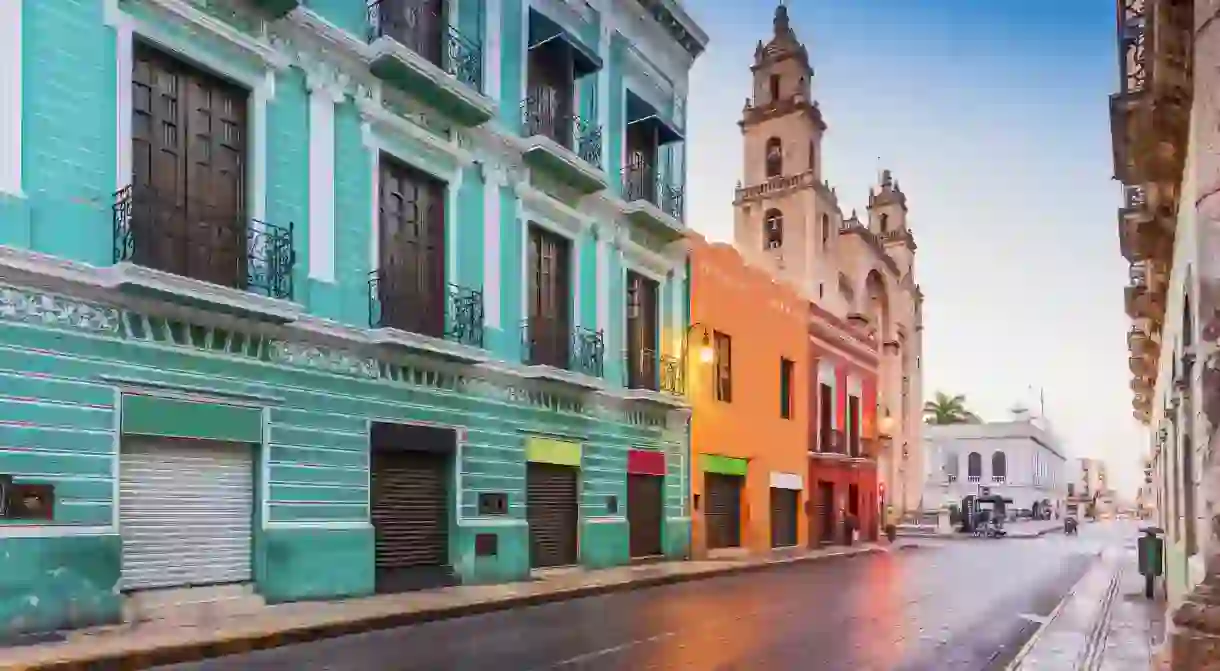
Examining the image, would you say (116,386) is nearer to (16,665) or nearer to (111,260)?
(111,260)

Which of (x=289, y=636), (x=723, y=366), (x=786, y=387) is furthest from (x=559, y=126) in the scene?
(x=786, y=387)

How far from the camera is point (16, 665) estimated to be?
9.23 meters

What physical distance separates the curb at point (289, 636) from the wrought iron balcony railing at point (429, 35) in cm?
805

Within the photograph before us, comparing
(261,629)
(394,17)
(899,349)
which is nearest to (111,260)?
(261,629)

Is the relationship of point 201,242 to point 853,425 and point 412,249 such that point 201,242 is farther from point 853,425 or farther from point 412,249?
point 853,425

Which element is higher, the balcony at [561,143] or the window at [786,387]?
the balcony at [561,143]

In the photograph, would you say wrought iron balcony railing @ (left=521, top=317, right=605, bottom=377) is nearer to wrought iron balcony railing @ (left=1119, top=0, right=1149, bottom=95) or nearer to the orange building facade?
the orange building facade

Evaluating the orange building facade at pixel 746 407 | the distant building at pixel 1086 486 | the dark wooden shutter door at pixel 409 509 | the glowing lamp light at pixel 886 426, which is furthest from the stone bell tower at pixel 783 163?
the distant building at pixel 1086 486

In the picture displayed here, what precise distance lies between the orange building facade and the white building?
51819 millimetres

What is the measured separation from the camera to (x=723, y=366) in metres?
28.9

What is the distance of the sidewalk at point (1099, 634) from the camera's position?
10820mm

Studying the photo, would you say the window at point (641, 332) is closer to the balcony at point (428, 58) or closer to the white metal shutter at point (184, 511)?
the balcony at point (428, 58)

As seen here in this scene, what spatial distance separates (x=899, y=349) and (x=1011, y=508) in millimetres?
27401

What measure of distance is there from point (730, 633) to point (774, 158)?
36.8 metres
